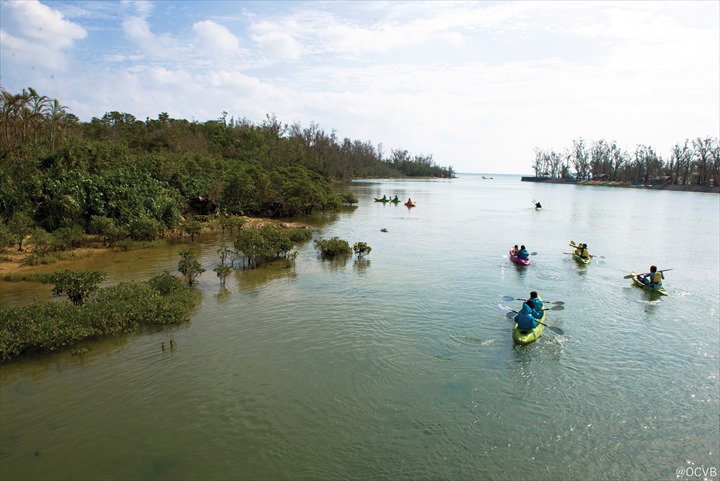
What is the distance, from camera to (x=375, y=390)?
35.0 ft

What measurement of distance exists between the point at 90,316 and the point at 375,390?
8.63 meters

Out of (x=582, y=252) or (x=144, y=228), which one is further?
(x=144, y=228)

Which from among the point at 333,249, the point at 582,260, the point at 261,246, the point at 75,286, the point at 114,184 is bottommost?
the point at 582,260

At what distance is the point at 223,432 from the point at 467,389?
229 inches

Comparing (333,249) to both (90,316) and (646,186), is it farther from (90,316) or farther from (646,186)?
(646,186)

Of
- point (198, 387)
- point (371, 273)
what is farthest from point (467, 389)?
point (371, 273)

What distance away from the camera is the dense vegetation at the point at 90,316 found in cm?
1143

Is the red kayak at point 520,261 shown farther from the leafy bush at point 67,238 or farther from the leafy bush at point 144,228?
the leafy bush at point 67,238

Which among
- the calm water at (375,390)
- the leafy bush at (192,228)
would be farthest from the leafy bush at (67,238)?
the leafy bush at (192,228)

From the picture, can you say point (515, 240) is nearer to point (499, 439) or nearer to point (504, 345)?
point (504, 345)

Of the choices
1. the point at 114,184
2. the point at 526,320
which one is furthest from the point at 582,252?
the point at 114,184

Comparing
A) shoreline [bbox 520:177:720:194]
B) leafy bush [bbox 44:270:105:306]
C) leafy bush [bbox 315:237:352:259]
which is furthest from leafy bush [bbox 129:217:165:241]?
shoreline [bbox 520:177:720:194]

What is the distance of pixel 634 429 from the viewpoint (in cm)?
953

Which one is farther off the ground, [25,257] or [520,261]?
[25,257]
